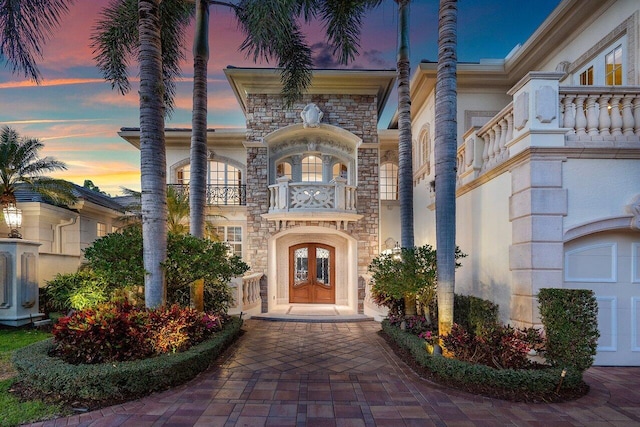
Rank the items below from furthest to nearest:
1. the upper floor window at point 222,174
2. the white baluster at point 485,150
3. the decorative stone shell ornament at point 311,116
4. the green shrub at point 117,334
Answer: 1. the upper floor window at point 222,174
2. the decorative stone shell ornament at point 311,116
3. the white baluster at point 485,150
4. the green shrub at point 117,334

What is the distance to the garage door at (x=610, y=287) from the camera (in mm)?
5586

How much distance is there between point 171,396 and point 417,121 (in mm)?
11513

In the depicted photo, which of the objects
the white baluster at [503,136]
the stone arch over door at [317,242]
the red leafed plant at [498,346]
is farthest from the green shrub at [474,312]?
the stone arch over door at [317,242]

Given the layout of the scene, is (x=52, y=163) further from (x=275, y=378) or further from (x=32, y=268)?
(x=275, y=378)

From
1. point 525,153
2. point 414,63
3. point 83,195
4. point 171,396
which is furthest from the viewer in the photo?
point 83,195

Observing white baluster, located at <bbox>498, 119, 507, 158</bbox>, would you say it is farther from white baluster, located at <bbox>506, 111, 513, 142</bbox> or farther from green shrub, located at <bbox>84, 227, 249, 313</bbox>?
green shrub, located at <bbox>84, 227, 249, 313</bbox>

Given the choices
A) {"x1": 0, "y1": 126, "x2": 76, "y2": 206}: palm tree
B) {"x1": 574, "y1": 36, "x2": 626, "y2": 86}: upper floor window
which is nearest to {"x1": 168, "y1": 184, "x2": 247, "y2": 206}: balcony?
{"x1": 0, "y1": 126, "x2": 76, "y2": 206}: palm tree

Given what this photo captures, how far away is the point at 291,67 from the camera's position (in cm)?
845

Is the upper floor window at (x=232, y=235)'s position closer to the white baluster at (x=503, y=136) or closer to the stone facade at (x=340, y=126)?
the stone facade at (x=340, y=126)

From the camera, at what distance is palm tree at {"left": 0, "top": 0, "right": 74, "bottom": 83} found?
5.36m

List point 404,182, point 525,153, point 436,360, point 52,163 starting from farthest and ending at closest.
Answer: point 52,163, point 404,182, point 525,153, point 436,360

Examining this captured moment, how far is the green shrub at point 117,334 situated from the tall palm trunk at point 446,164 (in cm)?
443

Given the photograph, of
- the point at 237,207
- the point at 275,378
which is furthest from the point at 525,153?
the point at 237,207

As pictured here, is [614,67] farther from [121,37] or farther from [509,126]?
[121,37]
